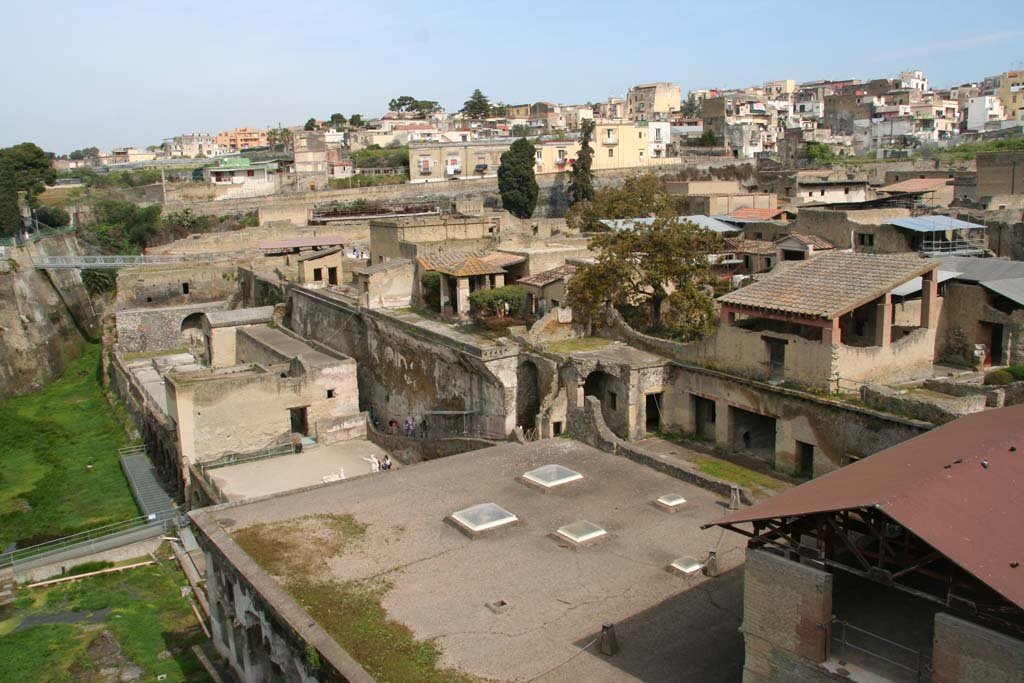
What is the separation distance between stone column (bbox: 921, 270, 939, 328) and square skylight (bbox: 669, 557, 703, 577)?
9.55 meters

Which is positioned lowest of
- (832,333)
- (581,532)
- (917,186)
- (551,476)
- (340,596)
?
(340,596)

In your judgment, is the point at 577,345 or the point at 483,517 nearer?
the point at 483,517

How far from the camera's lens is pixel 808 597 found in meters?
8.59

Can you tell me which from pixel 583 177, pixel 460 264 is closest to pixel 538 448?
pixel 460 264

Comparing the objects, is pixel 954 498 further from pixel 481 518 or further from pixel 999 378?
pixel 999 378

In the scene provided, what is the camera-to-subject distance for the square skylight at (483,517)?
14000mm

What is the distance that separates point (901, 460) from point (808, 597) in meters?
2.21

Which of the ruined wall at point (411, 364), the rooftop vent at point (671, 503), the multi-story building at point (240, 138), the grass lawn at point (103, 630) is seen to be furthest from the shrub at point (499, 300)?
the multi-story building at point (240, 138)

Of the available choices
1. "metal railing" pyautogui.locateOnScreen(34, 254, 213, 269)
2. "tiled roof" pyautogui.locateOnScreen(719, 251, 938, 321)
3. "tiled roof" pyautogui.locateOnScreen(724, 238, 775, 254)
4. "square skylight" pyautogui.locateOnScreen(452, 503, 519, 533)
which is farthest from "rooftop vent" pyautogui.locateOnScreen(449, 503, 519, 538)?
"metal railing" pyautogui.locateOnScreen(34, 254, 213, 269)

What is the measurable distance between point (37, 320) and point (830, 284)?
37.6 m

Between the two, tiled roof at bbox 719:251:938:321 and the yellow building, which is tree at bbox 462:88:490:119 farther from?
tiled roof at bbox 719:251:938:321

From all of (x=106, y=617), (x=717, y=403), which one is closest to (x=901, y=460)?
(x=717, y=403)

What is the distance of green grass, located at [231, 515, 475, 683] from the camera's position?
34.9 feet

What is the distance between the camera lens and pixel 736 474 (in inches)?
720
